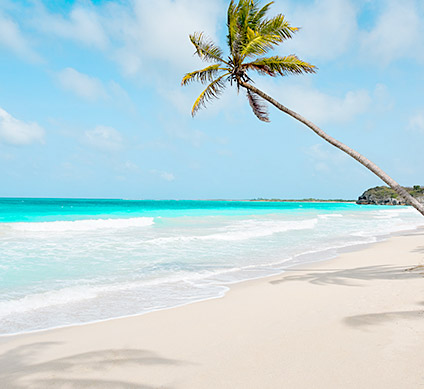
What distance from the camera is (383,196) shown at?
112m

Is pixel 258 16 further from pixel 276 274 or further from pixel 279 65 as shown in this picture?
pixel 276 274

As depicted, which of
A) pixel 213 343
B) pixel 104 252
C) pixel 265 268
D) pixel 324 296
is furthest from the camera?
pixel 104 252

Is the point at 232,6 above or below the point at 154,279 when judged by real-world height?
above

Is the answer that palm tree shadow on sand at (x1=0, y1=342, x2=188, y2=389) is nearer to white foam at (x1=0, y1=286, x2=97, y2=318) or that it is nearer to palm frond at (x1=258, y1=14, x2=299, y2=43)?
white foam at (x1=0, y1=286, x2=97, y2=318)

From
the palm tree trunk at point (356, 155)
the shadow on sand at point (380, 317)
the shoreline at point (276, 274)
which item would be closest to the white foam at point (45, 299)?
the shoreline at point (276, 274)

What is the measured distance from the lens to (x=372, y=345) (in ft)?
12.3

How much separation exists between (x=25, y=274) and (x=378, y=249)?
1233cm

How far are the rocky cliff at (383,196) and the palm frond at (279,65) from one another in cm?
9847

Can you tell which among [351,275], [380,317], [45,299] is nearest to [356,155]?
[351,275]

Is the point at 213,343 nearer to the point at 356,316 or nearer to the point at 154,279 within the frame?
the point at 356,316

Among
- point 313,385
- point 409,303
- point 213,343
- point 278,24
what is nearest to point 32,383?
point 213,343

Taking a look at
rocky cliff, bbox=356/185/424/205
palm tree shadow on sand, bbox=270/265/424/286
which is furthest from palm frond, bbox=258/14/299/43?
rocky cliff, bbox=356/185/424/205

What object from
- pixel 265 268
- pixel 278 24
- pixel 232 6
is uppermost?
pixel 232 6

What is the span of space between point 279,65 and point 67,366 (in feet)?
25.6
